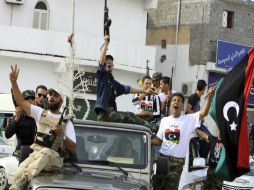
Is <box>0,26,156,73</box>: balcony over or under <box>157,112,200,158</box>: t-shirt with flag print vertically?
over

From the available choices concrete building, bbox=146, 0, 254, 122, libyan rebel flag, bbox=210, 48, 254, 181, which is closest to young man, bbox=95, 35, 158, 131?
libyan rebel flag, bbox=210, 48, 254, 181

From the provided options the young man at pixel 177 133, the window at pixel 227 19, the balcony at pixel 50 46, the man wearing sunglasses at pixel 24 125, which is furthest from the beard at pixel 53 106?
the window at pixel 227 19

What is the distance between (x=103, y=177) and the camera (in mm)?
6570

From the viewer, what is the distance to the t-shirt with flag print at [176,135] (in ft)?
26.5

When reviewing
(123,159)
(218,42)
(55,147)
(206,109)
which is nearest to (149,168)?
(123,159)

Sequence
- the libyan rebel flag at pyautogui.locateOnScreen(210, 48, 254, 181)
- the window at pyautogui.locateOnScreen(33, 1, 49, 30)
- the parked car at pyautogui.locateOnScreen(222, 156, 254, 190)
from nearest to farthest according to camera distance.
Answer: the libyan rebel flag at pyautogui.locateOnScreen(210, 48, 254, 181) → the parked car at pyautogui.locateOnScreen(222, 156, 254, 190) → the window at pyautogui.locateOnScreen(33, 1, 49, 30)

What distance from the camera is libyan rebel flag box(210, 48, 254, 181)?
22.4 feet

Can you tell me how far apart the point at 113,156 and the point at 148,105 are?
3.03m

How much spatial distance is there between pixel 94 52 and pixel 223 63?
24.5 ft

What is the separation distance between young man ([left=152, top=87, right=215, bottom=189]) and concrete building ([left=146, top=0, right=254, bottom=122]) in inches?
845

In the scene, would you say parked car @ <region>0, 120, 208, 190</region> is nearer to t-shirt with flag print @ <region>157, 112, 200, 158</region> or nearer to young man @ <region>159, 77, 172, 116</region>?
t-shirt with flag print @ <region>157, 112, 200, 158</region>

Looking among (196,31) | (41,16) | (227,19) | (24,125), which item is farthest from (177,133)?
(227,19)

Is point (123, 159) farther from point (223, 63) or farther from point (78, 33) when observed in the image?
point (223, 63)

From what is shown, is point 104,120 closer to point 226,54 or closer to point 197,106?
point 197,106
